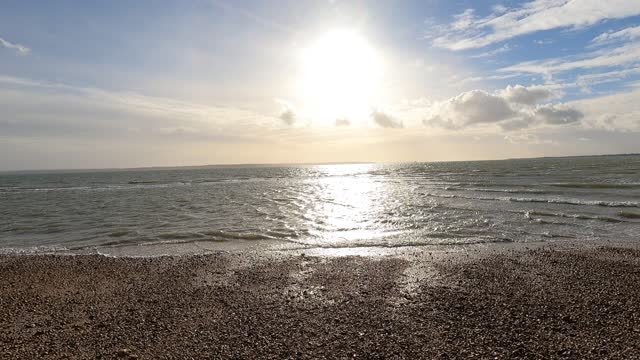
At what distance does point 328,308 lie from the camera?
10539 millimetres

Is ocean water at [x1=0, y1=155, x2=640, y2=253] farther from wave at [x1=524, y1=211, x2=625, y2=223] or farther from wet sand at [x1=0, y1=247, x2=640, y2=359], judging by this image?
wet sand at [x1=0, y1=247, x2=640, y2=359]

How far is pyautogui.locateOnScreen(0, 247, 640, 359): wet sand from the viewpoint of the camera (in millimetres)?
8328

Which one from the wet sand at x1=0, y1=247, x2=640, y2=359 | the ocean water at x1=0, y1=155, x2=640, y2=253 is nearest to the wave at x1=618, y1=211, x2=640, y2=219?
the ocean water at x1=0, y1=155, x2=640, y2=253

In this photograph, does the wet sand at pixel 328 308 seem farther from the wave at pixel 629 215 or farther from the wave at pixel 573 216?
the wave at pixel 629 215

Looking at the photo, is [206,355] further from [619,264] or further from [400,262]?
[619,264]

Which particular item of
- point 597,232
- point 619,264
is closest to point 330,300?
point 619,264

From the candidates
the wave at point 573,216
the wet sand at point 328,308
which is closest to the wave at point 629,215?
the wave at point 573,216

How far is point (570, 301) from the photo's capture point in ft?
34.9

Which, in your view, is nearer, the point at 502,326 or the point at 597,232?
the point at 502,326

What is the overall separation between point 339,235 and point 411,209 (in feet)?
38.3

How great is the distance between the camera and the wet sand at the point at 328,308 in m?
8.33

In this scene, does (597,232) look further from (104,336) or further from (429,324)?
(104,336)

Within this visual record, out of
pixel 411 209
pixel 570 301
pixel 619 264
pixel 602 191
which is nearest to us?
pixel 570 301

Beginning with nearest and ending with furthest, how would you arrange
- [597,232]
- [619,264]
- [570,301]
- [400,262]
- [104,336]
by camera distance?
[104,336]
[570,301]
[619,264]
[400,262]
[597,232]
